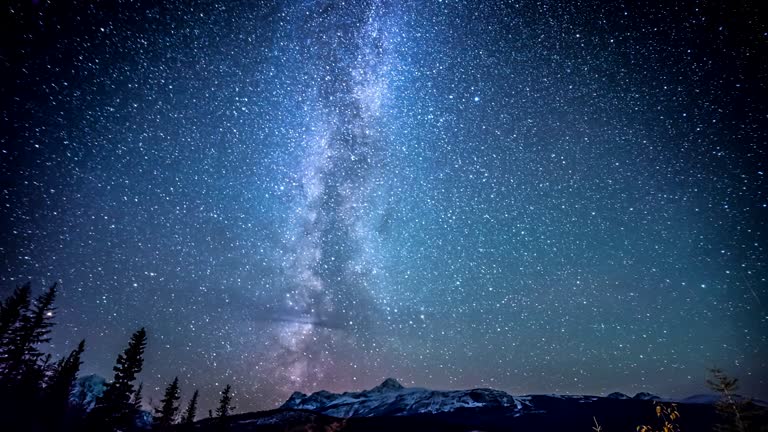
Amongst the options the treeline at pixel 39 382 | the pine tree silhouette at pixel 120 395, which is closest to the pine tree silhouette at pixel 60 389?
the treeline at pixel 39 382

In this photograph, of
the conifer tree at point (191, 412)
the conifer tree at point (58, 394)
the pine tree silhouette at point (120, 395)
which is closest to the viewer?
the pine tree silhouette at point (120, 395)

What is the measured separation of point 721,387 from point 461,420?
217 m

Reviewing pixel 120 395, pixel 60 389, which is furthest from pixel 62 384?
pixel 120 395

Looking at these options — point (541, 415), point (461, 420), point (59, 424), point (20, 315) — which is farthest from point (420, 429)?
point (20, 315)

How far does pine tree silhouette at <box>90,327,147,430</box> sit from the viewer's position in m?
27.8

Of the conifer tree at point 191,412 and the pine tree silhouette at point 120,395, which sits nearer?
the pine tree silhouette at point 120,395

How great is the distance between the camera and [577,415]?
183m

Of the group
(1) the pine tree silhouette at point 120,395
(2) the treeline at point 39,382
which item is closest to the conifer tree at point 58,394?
(2) the treeline at point 39,382

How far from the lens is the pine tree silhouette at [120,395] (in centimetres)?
2775

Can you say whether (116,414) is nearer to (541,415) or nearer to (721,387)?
(721,387)

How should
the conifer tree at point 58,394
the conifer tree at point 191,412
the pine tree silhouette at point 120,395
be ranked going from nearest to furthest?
1. the pine tree silhouette at point 120,395
2. the conifer tree at point 58,394
3. the conifer tree at point 191,412

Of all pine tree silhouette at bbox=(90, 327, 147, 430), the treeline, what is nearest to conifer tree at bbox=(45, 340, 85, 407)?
the treeline

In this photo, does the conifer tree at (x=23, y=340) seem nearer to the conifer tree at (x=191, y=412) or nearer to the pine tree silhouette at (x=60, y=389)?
the pine tree silhouette at (x=60, y=389)

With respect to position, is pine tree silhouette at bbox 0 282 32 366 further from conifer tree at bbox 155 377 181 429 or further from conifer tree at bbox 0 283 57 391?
conifer tree at bbox 155 377 181 429
